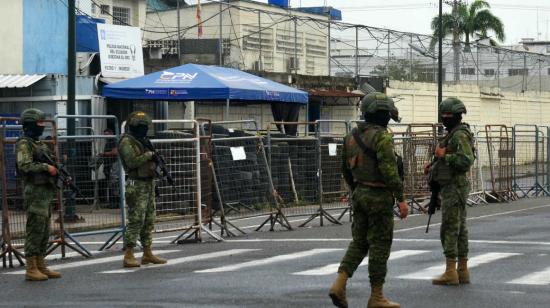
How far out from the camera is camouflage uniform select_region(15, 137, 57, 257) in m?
12.4

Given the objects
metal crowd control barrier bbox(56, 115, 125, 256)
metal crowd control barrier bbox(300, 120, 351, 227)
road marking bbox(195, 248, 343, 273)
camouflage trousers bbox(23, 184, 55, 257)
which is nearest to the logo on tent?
metal crowd control barrier bbox(300, 120, 351, 227)

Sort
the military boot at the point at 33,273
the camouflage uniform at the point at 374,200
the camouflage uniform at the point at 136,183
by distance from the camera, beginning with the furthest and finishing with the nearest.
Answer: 1. the camouflage uniform at the point at 136,183
2. the military boot at the point at 33,273
3. the camouflage uniform at the point at 374,200

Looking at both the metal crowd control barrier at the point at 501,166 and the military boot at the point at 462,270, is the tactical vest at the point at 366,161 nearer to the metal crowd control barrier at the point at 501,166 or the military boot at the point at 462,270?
the military boot at the point at 462,270

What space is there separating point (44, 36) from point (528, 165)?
13.7 m

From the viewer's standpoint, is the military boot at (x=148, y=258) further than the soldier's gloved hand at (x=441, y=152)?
Yes

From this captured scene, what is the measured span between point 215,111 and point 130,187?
19173mm

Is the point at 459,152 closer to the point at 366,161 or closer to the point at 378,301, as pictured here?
the point at 366,161

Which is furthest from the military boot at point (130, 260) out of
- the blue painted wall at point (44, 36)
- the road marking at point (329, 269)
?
the blue painted wall at point (44, 36)

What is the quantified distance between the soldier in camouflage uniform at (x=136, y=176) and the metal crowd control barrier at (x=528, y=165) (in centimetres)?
1702

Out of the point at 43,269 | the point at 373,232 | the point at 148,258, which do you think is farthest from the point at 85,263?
the point at 373,232

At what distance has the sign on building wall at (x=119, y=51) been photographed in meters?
26.2

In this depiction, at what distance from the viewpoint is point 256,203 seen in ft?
60.8

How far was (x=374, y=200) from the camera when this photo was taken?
31.6ft

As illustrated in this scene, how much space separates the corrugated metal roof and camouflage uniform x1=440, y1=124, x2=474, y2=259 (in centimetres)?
1448
